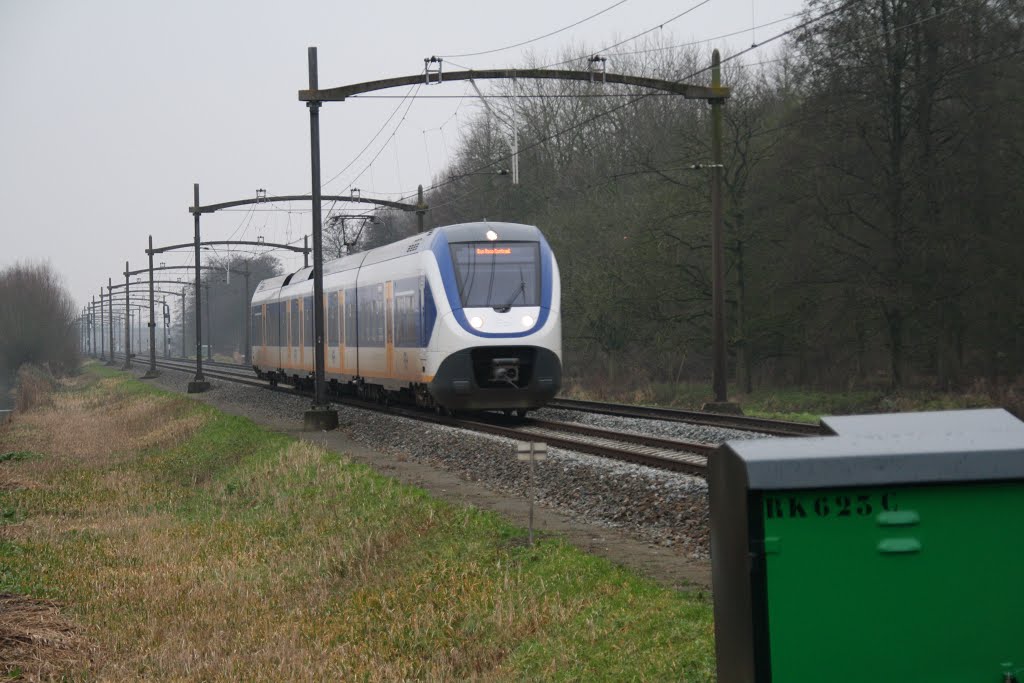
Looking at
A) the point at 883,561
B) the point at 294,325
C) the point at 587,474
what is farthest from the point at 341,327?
the point at 883,561

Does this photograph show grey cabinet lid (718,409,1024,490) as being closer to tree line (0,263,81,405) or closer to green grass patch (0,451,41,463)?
green grass patch (0,451,41,463)

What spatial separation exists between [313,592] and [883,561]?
24.0 ft

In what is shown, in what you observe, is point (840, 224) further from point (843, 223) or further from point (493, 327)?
point (493, 327)

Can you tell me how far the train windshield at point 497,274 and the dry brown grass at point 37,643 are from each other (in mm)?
12725

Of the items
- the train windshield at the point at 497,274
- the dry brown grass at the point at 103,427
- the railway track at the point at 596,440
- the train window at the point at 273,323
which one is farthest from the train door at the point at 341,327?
the train window at the point at 273,323

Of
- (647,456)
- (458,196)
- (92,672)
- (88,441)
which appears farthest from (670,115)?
(92,672)

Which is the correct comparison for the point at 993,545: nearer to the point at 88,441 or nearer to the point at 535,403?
the point at 535,403

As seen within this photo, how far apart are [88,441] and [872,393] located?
18676mm

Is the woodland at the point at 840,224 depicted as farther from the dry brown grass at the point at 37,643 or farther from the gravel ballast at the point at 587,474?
the dry brown grass at the point at 37,643

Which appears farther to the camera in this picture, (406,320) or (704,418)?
(406,320)

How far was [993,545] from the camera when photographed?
3.60 metres

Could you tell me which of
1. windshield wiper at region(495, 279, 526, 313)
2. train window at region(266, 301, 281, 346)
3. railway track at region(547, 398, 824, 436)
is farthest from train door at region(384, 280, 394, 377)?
train window at region(266, 301, 281, 346)

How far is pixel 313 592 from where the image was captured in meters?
10.3

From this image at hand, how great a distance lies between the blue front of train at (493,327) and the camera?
21516 millimetres
